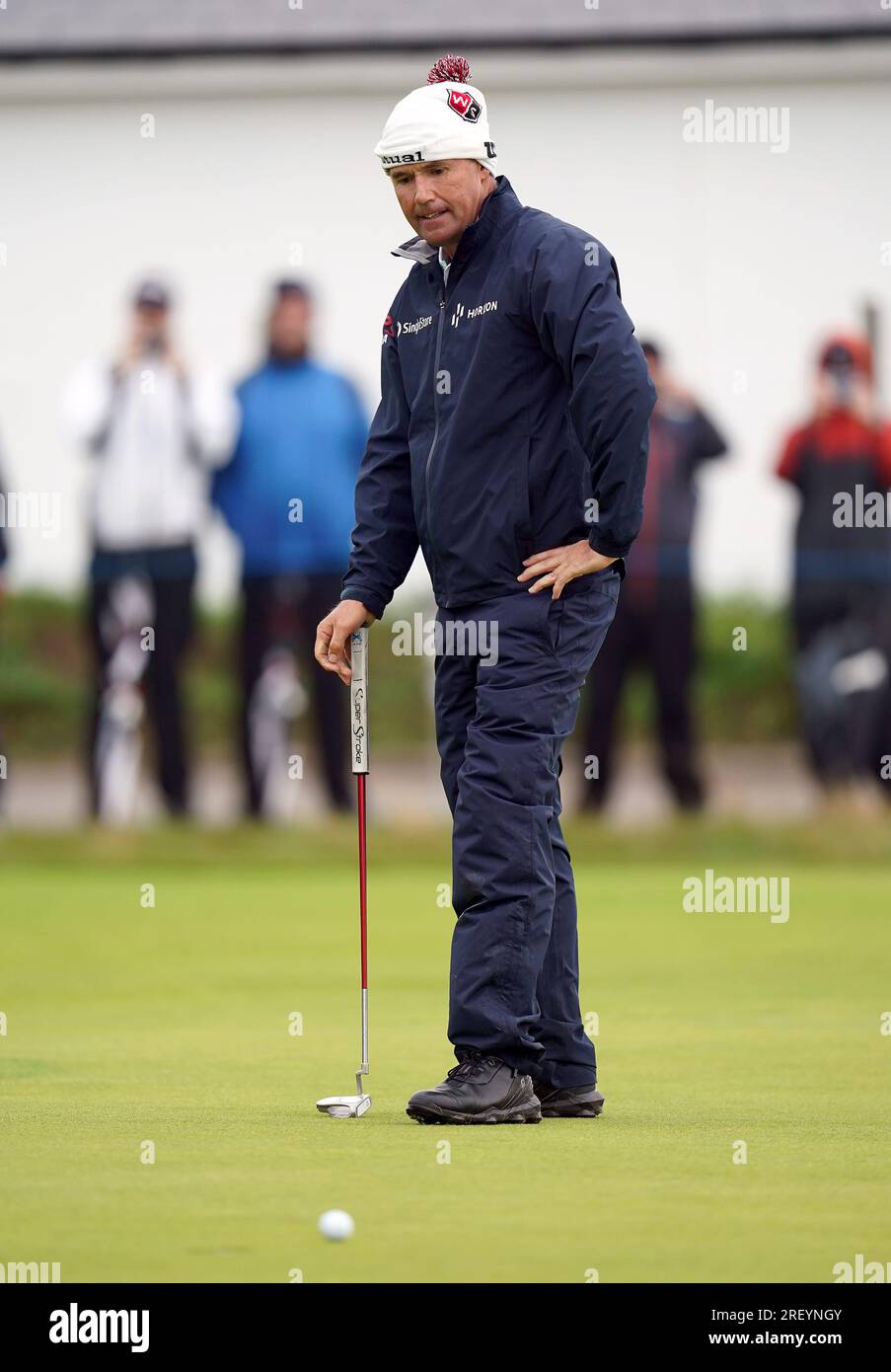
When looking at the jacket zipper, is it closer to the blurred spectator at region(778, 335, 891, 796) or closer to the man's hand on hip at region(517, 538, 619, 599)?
the man's hand on hip at region(517, 538, 619, 599)

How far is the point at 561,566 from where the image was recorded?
556 cm

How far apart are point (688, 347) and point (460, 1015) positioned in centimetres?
1139

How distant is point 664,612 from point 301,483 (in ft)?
7.11

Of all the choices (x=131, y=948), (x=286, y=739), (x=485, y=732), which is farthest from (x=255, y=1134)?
(x=286, y=739)

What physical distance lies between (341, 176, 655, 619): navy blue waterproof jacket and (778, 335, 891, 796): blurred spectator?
28.7ft

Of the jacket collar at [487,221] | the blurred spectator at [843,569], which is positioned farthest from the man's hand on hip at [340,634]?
the blurred spectator at [843,569]

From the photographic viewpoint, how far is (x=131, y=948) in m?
9.86

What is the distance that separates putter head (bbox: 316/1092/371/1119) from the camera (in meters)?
5.55

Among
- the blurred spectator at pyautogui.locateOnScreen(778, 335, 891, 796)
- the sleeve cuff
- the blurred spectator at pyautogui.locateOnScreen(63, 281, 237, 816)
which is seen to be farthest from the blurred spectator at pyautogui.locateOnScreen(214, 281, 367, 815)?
the sleeve cuff

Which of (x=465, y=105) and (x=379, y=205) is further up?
(x=379, y=205)

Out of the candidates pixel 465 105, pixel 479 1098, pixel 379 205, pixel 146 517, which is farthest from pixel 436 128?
pixel 379 205

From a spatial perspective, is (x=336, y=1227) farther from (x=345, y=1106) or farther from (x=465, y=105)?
(x=465, y=105)

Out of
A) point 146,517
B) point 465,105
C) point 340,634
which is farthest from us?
point 146,517

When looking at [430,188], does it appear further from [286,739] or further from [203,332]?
[203,332]
